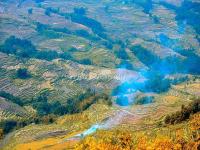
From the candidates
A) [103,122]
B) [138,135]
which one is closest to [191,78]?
[103,122]

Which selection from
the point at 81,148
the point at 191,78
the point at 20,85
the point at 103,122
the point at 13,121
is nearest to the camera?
the point at 81,148

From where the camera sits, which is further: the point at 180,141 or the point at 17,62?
the point at 17,62

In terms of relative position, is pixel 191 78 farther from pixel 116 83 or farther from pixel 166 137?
pixel 166 137

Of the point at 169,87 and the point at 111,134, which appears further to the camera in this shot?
the point at 169,87

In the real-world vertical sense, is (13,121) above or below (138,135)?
below

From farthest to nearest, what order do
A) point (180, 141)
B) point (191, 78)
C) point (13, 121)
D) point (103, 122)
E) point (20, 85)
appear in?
point (191, 78)
point (20, 85)
point (13, 121)
point (103, 122)
point (180, 141)

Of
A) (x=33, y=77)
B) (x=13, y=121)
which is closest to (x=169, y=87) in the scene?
(x=33, y=77)

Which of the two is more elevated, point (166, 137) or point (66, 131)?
point (166, 137)

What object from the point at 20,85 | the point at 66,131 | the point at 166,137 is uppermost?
the point at 166,137

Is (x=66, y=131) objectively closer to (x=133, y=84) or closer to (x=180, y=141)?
(x=180, y=141)
